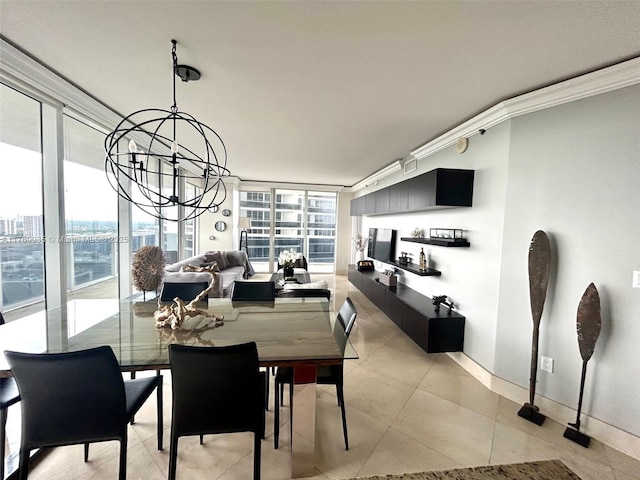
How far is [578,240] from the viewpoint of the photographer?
209 centimetres

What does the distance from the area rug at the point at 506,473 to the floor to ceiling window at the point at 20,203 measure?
295cm

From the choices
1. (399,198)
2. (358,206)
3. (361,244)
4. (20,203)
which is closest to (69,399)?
(20,203)

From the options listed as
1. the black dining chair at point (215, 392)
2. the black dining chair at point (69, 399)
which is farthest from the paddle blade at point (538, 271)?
the black dining chair at point (69, 399)

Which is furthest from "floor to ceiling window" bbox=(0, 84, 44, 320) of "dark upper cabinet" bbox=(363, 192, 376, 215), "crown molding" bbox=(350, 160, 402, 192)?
"dark upper cabinet" bbox=(363, 192, 376, 215)

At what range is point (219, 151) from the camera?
14.8ft

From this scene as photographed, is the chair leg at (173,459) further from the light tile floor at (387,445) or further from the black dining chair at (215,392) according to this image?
the light tile floor at (387,445)

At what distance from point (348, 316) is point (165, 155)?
1.71 metres

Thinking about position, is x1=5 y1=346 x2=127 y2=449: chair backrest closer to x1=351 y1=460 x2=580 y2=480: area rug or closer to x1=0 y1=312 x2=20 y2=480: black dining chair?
x1=0 y1=312 x2=20 y2=480: black dining chair

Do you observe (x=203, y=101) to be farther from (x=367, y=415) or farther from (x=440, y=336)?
(x=440, y=336)

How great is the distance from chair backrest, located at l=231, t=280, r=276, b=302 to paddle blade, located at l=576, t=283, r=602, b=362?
2466 millimetres

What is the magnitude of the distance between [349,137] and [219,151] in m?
2.25

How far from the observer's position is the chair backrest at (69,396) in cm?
126

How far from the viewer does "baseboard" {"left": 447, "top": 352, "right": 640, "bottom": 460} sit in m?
1.88

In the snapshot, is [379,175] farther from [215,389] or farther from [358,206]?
[215,389]
